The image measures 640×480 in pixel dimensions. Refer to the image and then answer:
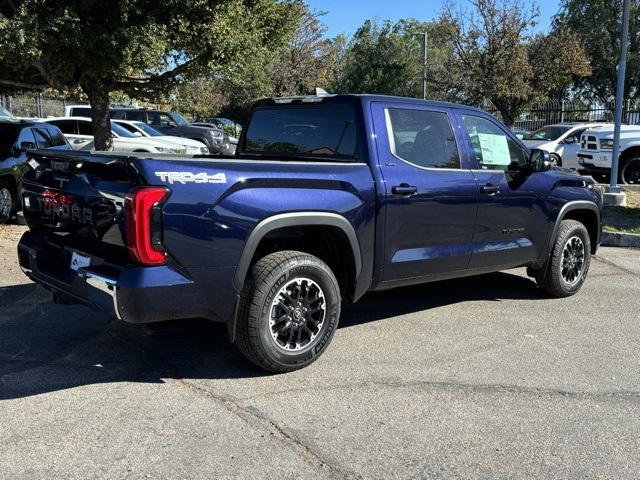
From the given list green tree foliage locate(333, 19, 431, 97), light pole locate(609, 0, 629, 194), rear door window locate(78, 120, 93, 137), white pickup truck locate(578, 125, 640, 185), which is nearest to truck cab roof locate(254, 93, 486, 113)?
light pole locate(609, 0, 629, 194)

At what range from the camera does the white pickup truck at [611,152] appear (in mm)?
15891

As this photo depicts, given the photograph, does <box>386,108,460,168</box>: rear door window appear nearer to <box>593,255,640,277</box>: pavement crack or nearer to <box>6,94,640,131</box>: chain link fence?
<box>593,255,640,277</box>: pavement crack

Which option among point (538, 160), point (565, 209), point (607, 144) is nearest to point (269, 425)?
point (538, 160)

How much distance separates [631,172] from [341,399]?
14556mm

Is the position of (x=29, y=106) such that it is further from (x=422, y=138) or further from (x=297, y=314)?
(x=297, y=314)

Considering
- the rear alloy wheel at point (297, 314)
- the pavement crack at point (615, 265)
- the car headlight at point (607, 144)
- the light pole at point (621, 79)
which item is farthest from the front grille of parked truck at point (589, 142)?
the rear alloy wheel at point (297, 314)

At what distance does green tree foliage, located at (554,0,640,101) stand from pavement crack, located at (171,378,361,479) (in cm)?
3710

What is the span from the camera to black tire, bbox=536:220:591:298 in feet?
21.1

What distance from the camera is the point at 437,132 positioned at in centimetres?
539

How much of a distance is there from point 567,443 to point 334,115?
2.90 meters

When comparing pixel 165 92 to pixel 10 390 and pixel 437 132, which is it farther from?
pixel 10 390

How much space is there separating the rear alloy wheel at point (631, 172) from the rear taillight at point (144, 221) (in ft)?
49.2

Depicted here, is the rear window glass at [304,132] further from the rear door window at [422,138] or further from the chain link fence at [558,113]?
the chain link fence at [558,113]

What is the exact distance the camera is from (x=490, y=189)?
5.55 meters
